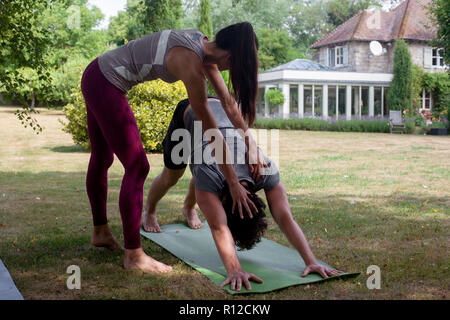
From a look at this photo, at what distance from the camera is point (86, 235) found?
4559mm

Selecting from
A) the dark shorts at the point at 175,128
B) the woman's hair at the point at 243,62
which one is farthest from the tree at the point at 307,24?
the woman's hair at the point at 243,62

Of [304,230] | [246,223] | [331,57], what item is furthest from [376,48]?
[246,223]

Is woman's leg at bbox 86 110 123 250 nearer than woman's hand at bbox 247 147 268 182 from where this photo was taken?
No

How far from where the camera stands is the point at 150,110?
39.3ft

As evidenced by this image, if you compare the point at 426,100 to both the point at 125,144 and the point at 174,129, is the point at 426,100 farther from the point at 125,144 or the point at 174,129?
the point at 125,144

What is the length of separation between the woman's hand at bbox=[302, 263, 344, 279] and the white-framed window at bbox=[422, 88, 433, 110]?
29.2 m

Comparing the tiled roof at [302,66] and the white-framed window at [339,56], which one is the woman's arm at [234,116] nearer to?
the tiled roof at [302,66]

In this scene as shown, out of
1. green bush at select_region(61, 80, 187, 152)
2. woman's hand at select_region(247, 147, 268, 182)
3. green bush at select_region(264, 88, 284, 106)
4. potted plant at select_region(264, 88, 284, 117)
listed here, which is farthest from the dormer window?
woman's hand at select_region(247, 147, 268, 182)

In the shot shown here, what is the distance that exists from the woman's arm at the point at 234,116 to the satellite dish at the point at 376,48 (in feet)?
94.4

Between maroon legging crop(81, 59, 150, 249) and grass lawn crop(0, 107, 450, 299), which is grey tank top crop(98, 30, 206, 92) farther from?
grass lawn crop(0, 107, 450, 299)

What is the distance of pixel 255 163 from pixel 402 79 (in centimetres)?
2597

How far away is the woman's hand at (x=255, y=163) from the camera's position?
3521mm

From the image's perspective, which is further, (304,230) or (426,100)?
(426,100)

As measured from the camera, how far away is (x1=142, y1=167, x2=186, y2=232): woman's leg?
4.62m
